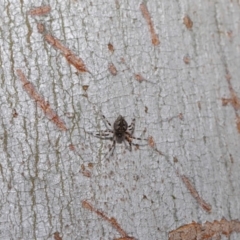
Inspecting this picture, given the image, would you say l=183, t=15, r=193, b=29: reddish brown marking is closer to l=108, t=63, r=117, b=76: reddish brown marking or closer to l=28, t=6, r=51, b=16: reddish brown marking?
l=108, t=63, r=117, b=76: reddish brown marking

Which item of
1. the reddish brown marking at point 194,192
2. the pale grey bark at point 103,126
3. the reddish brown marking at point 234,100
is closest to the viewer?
the pale grey bark at point 103,126

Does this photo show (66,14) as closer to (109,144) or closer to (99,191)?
(109,144)

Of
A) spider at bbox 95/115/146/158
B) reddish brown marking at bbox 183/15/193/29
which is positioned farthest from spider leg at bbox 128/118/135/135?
reddish brown marking at bbox 183/15/193/29

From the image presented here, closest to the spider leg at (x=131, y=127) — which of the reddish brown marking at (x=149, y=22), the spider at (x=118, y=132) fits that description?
the spider at (x=118, y=132)

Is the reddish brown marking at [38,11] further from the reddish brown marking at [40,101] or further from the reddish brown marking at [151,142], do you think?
the reddish brown marking at [151,142]

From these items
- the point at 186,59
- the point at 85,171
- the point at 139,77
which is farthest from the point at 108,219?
the point at 186,59
